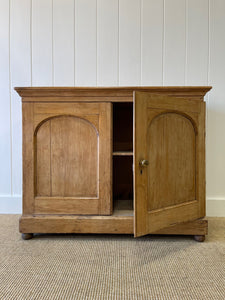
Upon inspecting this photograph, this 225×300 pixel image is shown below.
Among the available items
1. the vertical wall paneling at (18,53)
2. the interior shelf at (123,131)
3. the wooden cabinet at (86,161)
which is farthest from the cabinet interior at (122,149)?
the vertical wall paneling at (18,53)

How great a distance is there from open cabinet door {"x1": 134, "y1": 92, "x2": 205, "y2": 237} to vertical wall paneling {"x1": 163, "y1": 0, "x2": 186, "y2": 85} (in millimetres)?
541

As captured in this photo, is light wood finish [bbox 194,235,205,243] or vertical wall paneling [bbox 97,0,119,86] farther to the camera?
vertical wall paneling [bbox 97,0,119,86]

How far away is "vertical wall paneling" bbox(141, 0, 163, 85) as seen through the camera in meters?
1.61

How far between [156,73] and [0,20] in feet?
4.13

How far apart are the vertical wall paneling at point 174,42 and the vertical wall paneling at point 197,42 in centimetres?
4

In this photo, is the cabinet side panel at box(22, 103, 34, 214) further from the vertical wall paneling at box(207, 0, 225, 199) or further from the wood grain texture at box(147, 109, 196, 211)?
the vertical wall paneling at box(207, 0, 225, 199)

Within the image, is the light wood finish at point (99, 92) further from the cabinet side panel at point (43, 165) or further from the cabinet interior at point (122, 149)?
the cabinet interior at point (122, 149)

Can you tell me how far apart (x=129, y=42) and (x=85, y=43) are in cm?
33

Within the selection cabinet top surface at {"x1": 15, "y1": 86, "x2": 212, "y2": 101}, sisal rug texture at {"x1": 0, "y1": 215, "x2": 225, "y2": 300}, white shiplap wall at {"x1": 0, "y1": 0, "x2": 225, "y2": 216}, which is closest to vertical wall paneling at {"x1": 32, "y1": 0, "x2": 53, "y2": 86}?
white shiplap wall at {"x1": 0, "y1": 0, "x2": 225, "y2": 216}

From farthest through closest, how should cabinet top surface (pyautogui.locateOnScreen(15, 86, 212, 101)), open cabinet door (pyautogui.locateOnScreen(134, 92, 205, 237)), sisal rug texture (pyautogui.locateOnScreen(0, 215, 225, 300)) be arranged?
cabinet top surface (pyautogui.locateOnScreen(15, 86, 212, 101)), open cabinet door (pyautogui.locateOnScreen(134, 92, 205, 237)), sisal rug texture (pyautogui.locateOnScreen(0, 215, 225, 300))

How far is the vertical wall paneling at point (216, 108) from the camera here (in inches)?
63.2

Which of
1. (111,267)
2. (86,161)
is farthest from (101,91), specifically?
(111,267)

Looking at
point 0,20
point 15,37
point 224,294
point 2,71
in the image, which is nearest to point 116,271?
point 224,294

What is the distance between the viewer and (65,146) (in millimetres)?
1199
